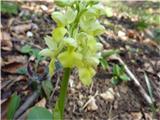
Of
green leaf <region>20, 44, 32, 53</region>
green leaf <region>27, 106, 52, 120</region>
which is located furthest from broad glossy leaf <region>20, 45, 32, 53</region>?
green leaf <region>27, 106, 52, 120</region>

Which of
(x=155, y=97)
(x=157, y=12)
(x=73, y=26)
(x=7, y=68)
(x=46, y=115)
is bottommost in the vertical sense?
(x=157, y=12)

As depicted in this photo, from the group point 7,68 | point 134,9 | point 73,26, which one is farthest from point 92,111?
point 134,9

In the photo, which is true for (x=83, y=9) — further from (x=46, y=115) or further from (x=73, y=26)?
(x=46, y=115)

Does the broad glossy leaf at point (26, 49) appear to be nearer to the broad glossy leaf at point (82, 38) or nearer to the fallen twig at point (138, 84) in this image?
the fallen twig at point (138, 84)

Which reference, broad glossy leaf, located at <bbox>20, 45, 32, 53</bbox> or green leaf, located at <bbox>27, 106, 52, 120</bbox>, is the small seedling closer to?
broad glossy leaf, located at <bbox>20, 45, 32, 53</bbox>

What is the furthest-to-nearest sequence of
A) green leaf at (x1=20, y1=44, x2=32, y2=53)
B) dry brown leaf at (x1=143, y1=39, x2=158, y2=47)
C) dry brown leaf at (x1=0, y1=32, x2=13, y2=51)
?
1. dry brown leaf at (x1=143, y1=39, x2=158, y2=47)
2. dry brown leaf at (x1=0, y1=32, x2=13, y2=51)
3. green leaf at (x1=20, y1=44, x2=32, y2=53)

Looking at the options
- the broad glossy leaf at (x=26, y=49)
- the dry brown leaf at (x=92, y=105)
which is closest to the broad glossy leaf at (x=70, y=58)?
the dry brown leaf at (x=92, y=105)
